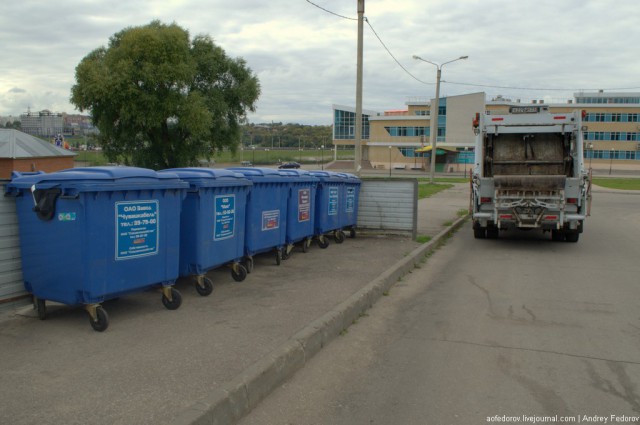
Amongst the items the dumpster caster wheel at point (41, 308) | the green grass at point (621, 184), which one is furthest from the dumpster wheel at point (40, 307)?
the green grass at point (621, 184)

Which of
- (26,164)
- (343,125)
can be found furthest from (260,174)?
(343,125)

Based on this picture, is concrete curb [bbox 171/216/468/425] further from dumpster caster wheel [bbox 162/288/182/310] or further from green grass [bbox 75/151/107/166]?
green grass [bbox 75/151/107/166]

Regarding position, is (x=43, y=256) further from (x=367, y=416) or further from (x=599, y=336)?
(x=599, y=336)

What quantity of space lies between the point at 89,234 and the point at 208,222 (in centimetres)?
194

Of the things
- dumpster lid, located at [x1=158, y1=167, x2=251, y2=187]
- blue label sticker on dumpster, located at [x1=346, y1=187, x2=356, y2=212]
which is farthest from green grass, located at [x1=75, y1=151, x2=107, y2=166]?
dumpster lid, located at [x1=158, y1=167, x2=251, y2=187]

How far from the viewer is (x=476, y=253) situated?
12.6 metres

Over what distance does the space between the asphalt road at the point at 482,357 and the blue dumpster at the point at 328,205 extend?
2305mm

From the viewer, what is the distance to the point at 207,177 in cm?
736

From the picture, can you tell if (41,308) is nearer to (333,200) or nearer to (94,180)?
(94,180)

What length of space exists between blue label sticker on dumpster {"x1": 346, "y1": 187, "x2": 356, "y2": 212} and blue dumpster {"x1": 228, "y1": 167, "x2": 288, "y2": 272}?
311 cm

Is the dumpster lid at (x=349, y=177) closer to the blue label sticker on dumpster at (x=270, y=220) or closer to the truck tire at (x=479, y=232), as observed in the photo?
the blue label sticker on dumpster at (x=270, y=220)

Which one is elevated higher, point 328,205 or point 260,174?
point 260,174

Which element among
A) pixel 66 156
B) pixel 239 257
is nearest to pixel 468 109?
pixel 66 156

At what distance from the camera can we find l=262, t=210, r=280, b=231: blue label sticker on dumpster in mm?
8995
